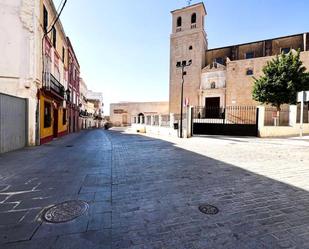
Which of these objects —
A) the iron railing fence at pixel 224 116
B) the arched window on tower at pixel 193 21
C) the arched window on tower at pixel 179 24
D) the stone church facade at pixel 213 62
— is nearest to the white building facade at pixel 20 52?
the iron railing fence at pixel 224 116

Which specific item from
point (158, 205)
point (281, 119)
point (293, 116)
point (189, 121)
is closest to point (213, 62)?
point (281, 119)

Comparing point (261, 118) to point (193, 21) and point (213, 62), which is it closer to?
point (213, 62)

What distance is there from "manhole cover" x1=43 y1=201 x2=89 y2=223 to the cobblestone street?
0.11 metres

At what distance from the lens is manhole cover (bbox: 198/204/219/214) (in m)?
3.02

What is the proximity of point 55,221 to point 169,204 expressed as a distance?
1748 mm

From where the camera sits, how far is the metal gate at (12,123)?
778 cm

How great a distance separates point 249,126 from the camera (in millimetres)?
16172

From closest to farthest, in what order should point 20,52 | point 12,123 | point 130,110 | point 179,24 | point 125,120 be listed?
1. point 12,123
2. point 20,52
3. point 179,24
4. point 130,110
5. point 125,120

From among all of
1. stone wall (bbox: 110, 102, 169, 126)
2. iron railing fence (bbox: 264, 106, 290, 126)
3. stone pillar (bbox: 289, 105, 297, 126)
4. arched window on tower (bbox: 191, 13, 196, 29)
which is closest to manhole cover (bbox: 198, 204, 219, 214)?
iron railing fence (bbox: 264, 106, 290, 126)

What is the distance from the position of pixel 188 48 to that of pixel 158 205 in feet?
98.9

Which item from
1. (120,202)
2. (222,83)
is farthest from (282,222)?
(222,83)

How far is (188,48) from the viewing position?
29906mm

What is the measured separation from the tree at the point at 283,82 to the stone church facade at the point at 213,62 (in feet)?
24.3

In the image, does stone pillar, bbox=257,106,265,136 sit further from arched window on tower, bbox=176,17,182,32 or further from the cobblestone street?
arched window on tower, bbox=176,17,182,32
